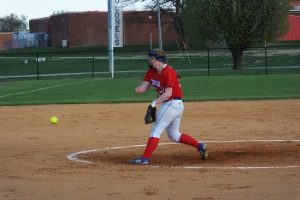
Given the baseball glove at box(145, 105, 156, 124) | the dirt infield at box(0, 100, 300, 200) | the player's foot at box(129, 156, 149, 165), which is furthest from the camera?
the player's foot at box(129, 156, 149, 165)

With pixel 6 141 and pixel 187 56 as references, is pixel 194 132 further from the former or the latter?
pixel 187 56

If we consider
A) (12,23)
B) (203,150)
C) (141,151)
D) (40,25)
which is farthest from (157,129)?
(12,23)

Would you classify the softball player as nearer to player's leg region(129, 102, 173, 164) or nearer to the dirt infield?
player's leg region(129, 102, 173, 164)

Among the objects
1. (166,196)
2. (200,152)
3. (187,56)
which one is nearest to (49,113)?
(200,152)

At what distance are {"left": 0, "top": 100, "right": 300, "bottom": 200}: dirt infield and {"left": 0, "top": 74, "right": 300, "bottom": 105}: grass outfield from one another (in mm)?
2794

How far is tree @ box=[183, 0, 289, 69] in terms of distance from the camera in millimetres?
41594

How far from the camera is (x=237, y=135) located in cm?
1381

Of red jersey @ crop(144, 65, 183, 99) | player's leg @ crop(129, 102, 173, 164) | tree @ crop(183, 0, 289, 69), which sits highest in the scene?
tree @ crop(183, 0, 289, 69)

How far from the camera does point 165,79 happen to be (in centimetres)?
989

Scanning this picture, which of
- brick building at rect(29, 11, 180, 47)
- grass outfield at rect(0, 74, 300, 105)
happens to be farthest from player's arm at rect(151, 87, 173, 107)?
brick building at rect(29, 11, 180, 47)

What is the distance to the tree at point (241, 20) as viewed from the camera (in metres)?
41.6

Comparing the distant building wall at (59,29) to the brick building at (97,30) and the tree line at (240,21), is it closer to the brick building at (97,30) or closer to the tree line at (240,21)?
the brick building at (97,30)

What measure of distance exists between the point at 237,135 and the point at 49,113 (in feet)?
22.2

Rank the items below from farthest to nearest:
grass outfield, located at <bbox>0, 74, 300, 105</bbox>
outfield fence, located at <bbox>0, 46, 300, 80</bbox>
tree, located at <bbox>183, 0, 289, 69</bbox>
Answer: outfield fence, located at <bbox>0, 46, 300, 80</bbox> < tree, located at <bbox>183, 0, 289, 69</bbox> < grass outfield, located at <bbox>0, 74, 300, 105</bbox>
